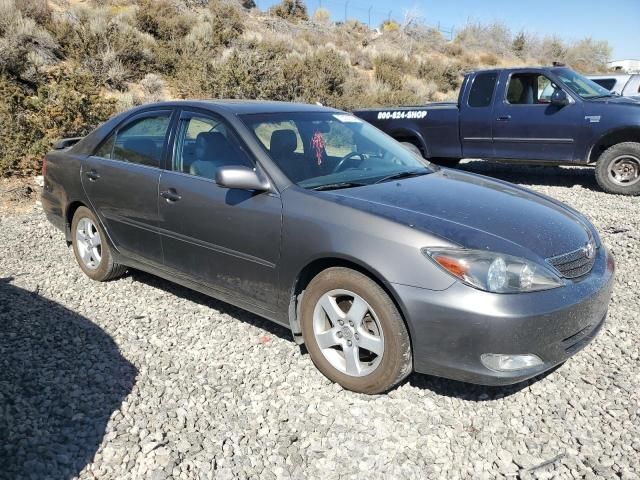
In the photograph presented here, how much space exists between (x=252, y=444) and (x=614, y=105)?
7.41 m

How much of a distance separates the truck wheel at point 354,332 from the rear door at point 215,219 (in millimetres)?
355

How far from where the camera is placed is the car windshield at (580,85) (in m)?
8.23

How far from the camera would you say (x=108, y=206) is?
14.6 ft

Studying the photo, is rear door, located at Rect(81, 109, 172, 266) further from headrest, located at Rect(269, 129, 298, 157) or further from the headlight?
the headlight

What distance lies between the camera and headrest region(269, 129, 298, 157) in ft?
11.7

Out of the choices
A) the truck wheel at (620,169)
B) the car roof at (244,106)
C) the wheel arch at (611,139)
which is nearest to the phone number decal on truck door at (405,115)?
the wheel arch at (611,139)

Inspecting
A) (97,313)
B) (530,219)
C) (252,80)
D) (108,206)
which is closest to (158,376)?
(97,313)

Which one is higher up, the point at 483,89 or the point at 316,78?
the point at 483,89

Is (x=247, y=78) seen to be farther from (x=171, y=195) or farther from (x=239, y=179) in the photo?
(x=239, y=179)

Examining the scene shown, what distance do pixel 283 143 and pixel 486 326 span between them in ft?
6.02

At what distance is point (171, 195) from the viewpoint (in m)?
3.85

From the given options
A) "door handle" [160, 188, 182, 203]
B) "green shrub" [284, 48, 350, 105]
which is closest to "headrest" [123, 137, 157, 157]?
"door handle" [160, 188, 182, 203]

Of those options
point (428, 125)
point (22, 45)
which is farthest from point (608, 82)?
point (22, 45)

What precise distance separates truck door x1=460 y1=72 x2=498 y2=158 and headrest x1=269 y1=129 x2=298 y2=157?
19.3 feet
